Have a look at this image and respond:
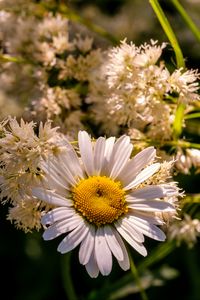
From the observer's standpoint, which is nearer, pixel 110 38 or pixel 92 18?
pixel 110 38

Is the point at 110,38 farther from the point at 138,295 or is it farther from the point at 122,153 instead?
the point at 138,295

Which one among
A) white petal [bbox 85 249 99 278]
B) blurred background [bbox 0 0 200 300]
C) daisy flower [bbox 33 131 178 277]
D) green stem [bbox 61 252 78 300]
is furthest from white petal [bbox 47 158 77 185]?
blurred background [bbox 0 0 200 300]

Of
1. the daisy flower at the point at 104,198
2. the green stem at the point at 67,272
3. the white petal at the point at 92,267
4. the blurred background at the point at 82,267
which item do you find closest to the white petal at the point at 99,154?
the daisy flower at the point at 104,198

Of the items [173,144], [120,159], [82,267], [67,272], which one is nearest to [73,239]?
[120,159]

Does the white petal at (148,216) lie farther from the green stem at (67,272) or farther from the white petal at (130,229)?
the green stem at (67,272)

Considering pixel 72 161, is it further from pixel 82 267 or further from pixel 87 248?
pixel 82 267

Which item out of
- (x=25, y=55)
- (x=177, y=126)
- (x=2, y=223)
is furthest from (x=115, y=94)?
(x=2, y=223)

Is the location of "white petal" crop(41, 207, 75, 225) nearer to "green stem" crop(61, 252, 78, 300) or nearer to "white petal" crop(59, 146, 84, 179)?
"white petal" crop(59, 146, 84, 179)
